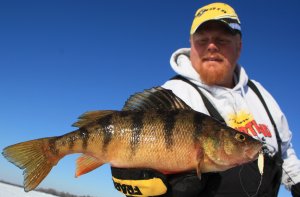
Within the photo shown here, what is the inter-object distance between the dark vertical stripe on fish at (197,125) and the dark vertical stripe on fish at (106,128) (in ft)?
2.19

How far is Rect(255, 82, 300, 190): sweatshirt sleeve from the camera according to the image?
15.0 feet

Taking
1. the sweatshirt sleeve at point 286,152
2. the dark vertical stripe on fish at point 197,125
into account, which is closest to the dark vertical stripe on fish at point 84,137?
the dark vertical stripe on fish at point 197,125

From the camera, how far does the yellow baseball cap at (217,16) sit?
4551 mm

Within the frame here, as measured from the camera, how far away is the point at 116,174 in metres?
3.25

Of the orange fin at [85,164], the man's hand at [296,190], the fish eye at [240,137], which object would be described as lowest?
the man's hand at [296,190]

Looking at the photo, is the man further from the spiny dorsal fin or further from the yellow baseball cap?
the spiny dorsal fin

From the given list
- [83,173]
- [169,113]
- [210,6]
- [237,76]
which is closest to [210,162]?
[169,113]

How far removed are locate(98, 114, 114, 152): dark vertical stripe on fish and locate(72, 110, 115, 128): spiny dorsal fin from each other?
65 mm

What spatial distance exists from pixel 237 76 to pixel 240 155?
7.19ft

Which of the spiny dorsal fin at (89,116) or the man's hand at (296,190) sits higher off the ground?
the spiny dorsal fin at (89,116)

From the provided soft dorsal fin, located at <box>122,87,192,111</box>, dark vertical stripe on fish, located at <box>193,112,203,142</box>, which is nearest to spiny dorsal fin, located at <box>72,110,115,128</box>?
soft dorsal fin, located at <box>122,87,192,111</box>

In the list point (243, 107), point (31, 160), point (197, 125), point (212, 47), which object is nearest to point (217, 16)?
point (212, 47)

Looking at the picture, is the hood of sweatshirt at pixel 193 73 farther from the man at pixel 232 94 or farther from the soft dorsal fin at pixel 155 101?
the soft dorsal fin at pixel 155 101

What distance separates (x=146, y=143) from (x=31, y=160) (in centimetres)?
108
